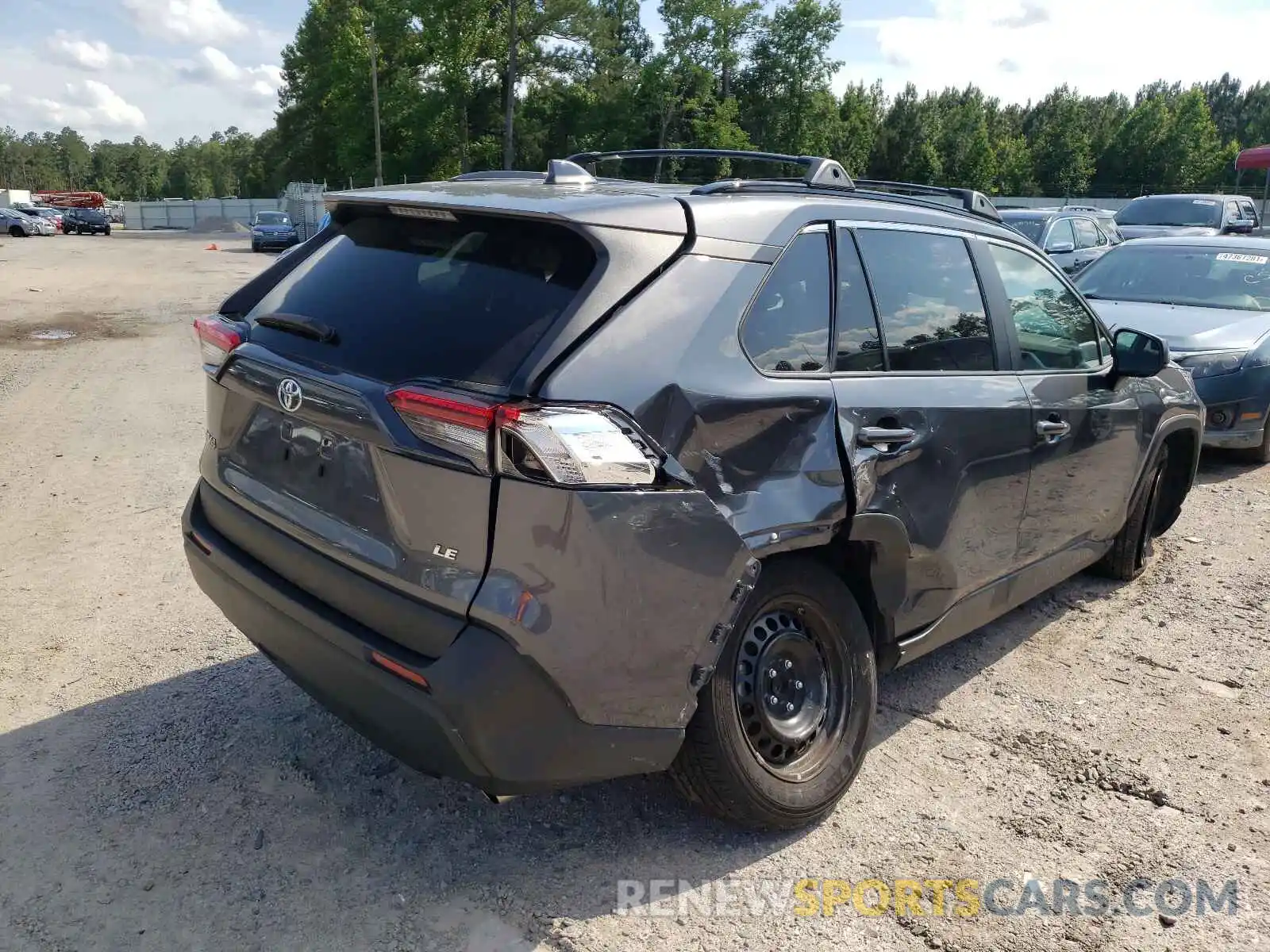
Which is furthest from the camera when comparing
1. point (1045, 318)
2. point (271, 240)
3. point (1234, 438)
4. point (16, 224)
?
point (16, 224)

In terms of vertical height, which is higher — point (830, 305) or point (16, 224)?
point (16, 224)

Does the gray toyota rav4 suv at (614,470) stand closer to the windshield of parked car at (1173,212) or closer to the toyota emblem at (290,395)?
the toyota emblem at (290,395)

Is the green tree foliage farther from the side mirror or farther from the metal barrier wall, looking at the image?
the side mirror

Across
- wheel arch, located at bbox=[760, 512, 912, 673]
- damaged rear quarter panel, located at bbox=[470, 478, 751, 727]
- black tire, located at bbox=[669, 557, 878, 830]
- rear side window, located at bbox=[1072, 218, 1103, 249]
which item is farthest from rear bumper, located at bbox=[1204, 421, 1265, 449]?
rear side window, located at bbox=[1072, 218, 1103, 249]

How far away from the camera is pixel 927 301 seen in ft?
11.2

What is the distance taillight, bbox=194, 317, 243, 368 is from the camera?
3.07 meters

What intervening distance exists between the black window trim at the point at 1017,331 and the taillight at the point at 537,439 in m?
2.07

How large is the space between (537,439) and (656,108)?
188ft

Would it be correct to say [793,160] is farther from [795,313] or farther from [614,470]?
[614,470]

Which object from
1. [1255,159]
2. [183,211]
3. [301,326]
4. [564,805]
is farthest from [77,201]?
[564,805]

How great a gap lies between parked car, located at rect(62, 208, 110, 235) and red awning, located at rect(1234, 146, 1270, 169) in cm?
5605

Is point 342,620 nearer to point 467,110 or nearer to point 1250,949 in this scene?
point 1250,949

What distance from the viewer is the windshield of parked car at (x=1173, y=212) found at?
17.7 metres

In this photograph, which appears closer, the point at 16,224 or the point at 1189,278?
the point at 1189,278
